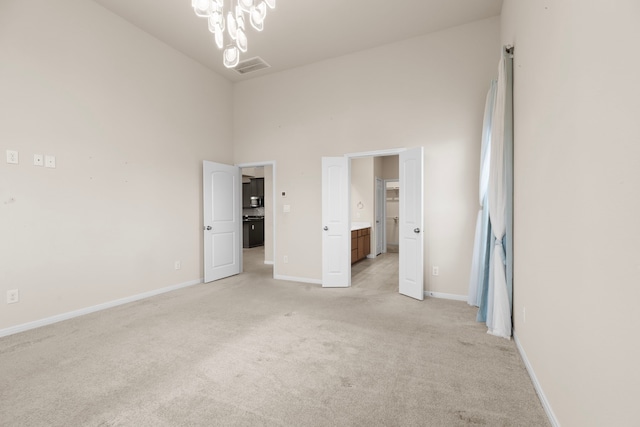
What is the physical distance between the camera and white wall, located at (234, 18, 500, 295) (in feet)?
12.4

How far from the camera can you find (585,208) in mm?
1194

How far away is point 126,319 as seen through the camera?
10.3ft

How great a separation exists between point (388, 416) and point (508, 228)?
6.53 ft

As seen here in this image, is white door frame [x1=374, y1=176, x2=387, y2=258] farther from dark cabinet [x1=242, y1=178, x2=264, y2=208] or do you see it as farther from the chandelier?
the chandelier

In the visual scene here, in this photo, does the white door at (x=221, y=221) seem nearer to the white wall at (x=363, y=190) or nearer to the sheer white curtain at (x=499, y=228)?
the white wall at (x=363, y=190)

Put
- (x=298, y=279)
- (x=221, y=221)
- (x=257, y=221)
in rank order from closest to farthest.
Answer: (x=298, y=279), (x=221, y=221), (x=257, y=221)

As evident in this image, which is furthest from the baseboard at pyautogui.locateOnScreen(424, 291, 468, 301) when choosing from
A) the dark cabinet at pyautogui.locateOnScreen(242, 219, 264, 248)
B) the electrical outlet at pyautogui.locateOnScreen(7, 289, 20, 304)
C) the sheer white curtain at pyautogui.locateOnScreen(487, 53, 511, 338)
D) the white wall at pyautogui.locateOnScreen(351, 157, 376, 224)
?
the dark cabinet at pyautogui.locateOnScreen(242, 219, 264, 248)

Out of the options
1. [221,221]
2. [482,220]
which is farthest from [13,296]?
[482,220]

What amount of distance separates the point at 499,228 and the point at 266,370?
96.5 inches

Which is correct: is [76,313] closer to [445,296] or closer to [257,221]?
[445,296]

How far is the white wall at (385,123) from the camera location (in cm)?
377

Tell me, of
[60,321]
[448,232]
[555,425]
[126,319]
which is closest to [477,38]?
[448,232]

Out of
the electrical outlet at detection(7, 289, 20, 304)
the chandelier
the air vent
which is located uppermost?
the air vent

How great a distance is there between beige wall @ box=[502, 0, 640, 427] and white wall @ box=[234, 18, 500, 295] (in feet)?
5.80
